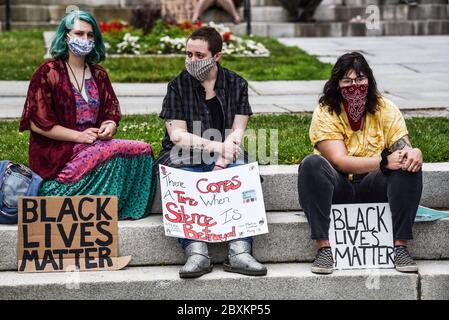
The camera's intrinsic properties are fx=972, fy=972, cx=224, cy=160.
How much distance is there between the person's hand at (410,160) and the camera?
18.3 feet

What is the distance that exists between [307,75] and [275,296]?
257 inches

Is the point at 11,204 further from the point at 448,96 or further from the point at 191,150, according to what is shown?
the point at 448,96

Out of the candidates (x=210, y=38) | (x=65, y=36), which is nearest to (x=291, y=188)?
(x=210, y=38)

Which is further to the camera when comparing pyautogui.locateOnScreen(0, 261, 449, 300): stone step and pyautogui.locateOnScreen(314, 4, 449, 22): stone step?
pyautogui.locateOnScreen(314, 4, 449, 22): stone step

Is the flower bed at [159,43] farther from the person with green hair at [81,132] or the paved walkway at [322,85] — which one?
the person with green hair at [81,132]

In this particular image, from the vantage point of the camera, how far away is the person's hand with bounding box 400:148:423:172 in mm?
5574

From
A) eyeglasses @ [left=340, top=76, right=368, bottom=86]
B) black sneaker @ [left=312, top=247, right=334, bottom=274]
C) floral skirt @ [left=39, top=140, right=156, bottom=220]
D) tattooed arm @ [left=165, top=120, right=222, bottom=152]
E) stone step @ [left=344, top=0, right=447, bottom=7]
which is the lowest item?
black sneaker @ [left=312, top=247, right=334, bottom=274]

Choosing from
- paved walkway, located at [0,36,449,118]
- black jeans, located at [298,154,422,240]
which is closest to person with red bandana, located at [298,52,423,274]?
black jeans, located at [298,154,422,240]

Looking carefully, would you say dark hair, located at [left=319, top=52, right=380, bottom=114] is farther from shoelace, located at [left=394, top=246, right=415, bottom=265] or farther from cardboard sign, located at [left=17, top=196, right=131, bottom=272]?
cardboard sign, located at [left=17, top=196, right=131, bottom=272]

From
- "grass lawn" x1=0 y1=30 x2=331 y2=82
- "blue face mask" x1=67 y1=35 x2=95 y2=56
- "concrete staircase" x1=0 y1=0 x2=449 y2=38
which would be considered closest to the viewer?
"blue face mask" x1=67 y1=35 x2=95 y2=56

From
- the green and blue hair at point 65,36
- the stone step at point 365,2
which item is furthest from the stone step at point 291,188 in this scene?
the stone step at point 365,2

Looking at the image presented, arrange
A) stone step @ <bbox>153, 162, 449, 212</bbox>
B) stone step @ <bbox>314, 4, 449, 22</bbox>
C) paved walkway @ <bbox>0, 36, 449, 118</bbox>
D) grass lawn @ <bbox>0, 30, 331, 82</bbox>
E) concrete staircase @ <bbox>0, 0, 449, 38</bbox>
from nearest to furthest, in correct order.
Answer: stone step @ <bbox>153, 162, 449, 212</bbox> < paved walkway @ <bbox>0, 36, 449, 118</bbox> < grass lawn @ <bbox>0, 30, 331, 82</bbox> < concrete staircase @ <bbox>0, 0, 449, 38</bbox> < stone step @ <bbox>314, 4, 449, 22</bbox>

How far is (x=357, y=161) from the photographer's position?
5.77 meters

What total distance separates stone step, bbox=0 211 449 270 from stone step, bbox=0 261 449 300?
17 cm
